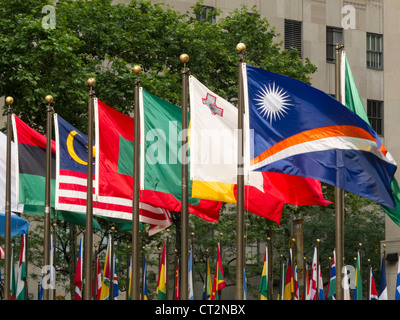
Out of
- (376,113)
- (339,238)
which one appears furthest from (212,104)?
(376,113)

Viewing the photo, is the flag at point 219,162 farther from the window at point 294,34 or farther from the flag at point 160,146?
the window at point 294,34

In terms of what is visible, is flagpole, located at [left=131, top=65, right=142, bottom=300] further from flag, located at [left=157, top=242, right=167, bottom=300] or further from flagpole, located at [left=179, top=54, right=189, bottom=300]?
flag, located at [left=157, top=242, right=167, bottom=300]

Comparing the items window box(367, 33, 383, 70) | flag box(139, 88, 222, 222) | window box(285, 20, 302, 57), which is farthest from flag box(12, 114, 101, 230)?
window box(367, 33, 383, 70)

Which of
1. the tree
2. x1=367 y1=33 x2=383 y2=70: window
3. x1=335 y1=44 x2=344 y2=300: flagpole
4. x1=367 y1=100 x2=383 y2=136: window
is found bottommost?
x1=335 y1=44 x2=344 y2=300: flagpole

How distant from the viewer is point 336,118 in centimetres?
1919

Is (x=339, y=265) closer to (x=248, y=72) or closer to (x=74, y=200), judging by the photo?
(x=248, y=72)

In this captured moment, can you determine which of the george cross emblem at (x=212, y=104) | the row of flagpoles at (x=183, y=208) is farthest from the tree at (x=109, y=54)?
the george cross emblem at (x=212, y=104)

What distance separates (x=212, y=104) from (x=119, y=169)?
3967mm

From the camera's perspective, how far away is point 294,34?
68.3 m

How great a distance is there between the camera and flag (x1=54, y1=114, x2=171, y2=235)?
25.5m

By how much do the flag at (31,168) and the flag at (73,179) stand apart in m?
1.46

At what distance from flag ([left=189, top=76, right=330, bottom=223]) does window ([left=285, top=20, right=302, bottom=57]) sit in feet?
152
